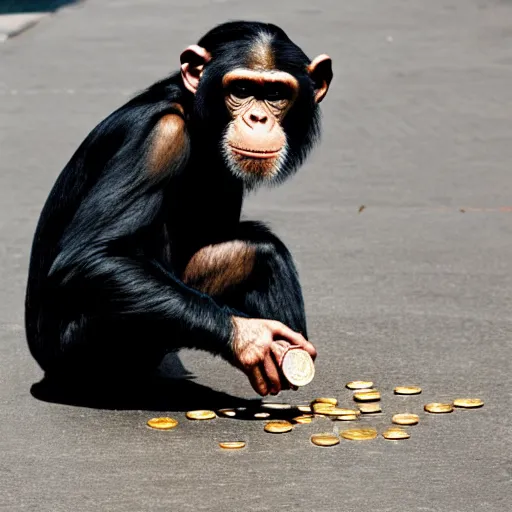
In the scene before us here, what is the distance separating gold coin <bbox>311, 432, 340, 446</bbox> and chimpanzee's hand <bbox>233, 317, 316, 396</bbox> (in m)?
0.22

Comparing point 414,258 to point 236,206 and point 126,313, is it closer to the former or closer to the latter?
point 236,206

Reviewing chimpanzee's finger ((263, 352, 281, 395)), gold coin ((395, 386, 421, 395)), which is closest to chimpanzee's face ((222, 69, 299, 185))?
chimpanzee's finger ((263, 352, 281, 395))

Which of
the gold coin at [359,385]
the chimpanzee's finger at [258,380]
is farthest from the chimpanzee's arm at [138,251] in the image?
the gold coin at [359,385]

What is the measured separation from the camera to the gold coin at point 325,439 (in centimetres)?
520

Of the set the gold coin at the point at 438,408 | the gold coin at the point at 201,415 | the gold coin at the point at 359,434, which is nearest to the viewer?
the gold coin at the point at 359,434

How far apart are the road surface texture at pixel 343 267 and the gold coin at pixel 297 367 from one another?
0.70ft

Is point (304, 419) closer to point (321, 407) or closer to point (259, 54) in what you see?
point (321, 407)

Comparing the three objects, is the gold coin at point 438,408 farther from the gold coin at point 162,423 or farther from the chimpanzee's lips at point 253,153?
the chimpanzee's lips at point 253,153

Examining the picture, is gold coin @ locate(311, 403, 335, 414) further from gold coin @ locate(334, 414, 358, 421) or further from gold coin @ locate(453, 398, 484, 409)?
gold coin @ locate(453, 398, 484, 409)

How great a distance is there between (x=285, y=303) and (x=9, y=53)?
910 centimetres

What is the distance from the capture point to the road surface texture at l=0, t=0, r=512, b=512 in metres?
4.84

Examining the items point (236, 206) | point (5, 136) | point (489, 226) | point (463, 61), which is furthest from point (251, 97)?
point (463, 61)

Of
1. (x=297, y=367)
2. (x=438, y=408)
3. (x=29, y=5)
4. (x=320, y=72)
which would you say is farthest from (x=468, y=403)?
(x=29, y=5)

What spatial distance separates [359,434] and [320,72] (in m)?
1.48
